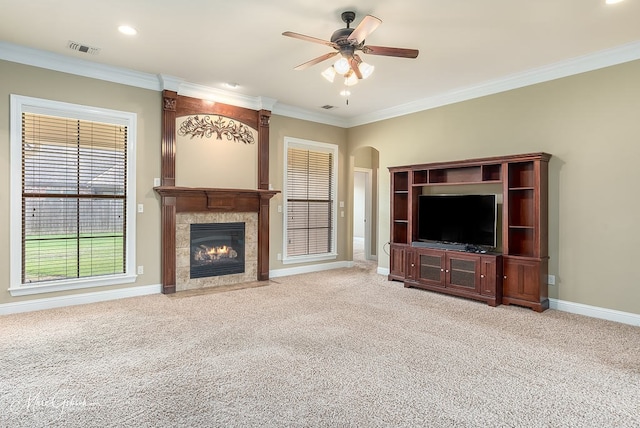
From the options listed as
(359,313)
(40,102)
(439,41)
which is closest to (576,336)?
(359,313)

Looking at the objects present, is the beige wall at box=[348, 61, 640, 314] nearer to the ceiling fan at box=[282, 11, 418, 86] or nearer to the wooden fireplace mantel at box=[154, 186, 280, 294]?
the ceiling fan at box=[282, 11, 418, 86]

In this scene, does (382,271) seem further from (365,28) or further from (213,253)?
(365,28)

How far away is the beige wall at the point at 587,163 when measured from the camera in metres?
3.95

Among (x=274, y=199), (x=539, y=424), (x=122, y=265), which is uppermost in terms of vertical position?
(x=274, y=199)

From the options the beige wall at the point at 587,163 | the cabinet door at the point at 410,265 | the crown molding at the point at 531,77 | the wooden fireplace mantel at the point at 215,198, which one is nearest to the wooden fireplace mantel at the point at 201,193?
the wooden fireplace mantel at the point at 215,198

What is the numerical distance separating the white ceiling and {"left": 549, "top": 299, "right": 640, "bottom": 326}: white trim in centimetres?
284

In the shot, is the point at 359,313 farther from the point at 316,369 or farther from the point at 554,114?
the point at 554,114

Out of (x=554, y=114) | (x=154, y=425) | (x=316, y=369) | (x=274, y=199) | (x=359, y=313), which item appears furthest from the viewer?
(x=274, y=199)

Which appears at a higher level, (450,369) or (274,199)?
(274,199)

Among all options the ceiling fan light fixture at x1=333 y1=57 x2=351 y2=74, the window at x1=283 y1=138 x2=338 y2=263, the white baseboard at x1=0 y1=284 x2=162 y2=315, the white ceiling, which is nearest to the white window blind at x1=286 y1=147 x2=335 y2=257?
the window at x1=283 y1=138 x2=338 y2=263

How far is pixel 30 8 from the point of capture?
3246mm

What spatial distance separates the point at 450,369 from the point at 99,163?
4751mm

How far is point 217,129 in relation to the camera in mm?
5660

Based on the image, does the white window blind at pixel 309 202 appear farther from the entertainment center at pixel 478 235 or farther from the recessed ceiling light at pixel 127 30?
the recessed ceiling light at pixel 127 30
